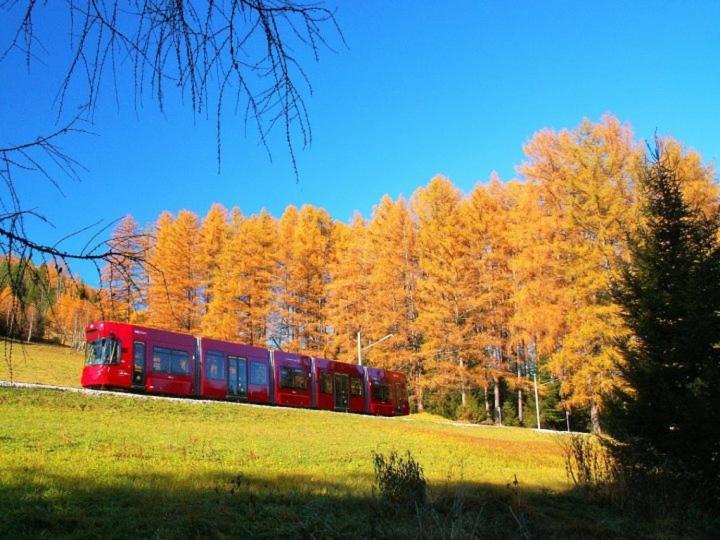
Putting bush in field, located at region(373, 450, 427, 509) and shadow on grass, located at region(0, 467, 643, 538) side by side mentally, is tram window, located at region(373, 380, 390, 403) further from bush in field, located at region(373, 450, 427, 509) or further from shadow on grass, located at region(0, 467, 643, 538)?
bush in field, located at region(373, 450, 427, 509)

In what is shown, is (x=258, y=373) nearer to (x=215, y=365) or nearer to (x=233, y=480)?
(x=215, y=365)

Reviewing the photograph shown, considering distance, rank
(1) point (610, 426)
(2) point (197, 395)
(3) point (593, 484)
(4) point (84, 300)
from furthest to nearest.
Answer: (2) point (197, 395)
(1) point (610, 426)
(3) point (593, 484)
(4) point (84, 300)

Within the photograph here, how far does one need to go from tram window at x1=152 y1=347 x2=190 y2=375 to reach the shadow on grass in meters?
13.3

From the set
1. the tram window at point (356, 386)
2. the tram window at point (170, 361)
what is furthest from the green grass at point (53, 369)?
the tram window at point (356, 386)

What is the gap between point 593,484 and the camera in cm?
822

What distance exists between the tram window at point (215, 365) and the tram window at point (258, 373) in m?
1.46

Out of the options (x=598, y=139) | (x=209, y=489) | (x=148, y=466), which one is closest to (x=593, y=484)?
(x=209, y=489)

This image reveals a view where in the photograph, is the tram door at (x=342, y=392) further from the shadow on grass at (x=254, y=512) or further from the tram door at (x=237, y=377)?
the shadow on grass at (x=254, y=512)

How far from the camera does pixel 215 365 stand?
847 inches

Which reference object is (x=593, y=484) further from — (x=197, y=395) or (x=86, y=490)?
(x=197, y=395)

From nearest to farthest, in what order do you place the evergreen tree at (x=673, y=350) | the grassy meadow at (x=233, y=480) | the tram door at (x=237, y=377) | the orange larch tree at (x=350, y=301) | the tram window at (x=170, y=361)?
the grassy meadow at (x=233, y=480)
the evergreen tree at (x=673, y=350)
the tram window at (x=170, y=361)
the tram door at (x=237, y=377)
the orange larch tree at (x=350, y=301)

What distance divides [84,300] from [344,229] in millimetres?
42687

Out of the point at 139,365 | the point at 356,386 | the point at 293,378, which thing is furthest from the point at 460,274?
the point at 139,365

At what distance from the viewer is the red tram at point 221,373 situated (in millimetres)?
18688
